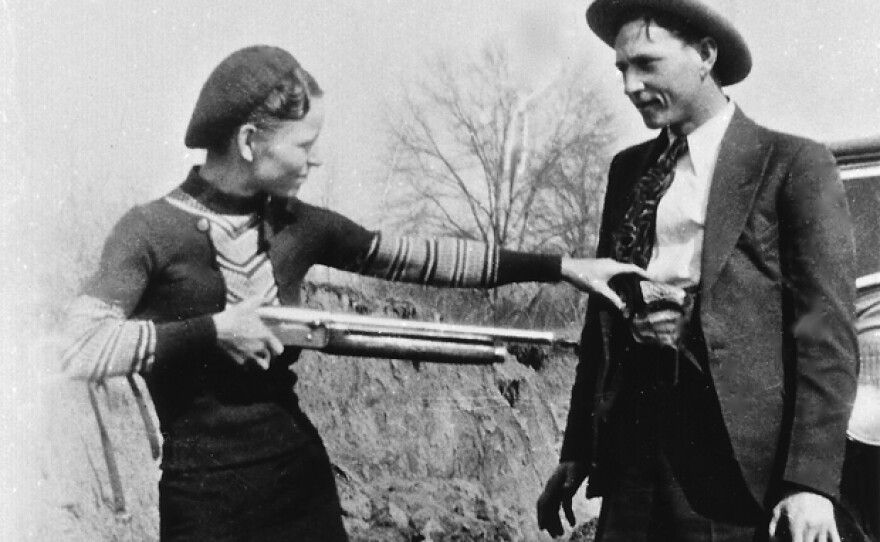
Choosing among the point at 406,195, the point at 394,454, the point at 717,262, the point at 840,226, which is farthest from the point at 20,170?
the point at 394,454

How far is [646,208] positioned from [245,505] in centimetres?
139

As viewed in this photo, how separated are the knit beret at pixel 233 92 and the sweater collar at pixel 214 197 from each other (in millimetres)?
103

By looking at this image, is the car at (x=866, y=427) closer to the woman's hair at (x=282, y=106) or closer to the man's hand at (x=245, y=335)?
the man's hand at (x=245, y=335)

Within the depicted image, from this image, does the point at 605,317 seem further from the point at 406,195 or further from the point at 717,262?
the point at 406,195

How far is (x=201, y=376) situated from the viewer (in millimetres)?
2631

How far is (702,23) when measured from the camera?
8.87ft

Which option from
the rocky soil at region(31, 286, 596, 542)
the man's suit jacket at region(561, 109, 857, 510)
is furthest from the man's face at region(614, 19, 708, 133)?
the rocky soil at region(31, 286, 596, 542)

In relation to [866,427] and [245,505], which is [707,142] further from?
[245,505]

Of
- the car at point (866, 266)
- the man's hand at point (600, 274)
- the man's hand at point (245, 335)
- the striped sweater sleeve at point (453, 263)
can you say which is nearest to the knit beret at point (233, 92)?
the man's hand at point (245, 335)

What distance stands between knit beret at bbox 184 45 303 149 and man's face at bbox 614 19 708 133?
3.25 feet

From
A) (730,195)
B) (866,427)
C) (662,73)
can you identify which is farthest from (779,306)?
(866,427)

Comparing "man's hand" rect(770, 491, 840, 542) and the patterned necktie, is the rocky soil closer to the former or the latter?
the patterned necktie

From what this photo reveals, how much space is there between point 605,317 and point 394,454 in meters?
3.37

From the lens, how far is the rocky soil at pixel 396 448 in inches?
180
